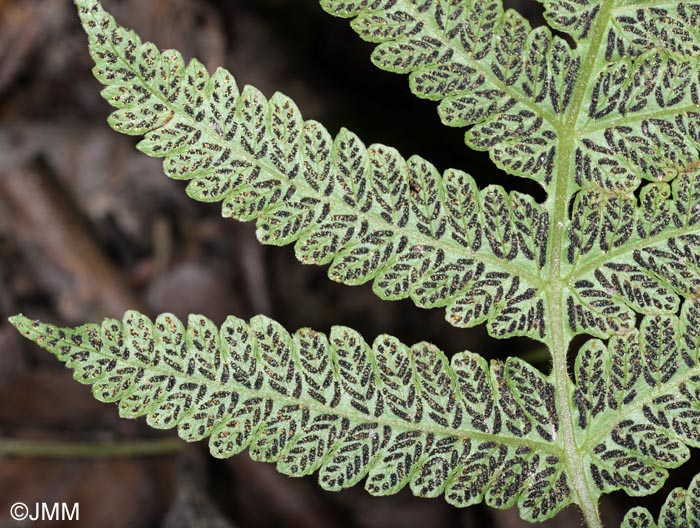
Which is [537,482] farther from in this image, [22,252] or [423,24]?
[22,252]

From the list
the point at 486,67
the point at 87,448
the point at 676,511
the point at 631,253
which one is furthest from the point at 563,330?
the point at 87,448

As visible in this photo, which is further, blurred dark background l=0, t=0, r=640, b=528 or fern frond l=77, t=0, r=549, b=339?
blurred dark background l=0, t=0, r=640, b=528

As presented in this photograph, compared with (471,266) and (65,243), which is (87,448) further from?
(471,266)

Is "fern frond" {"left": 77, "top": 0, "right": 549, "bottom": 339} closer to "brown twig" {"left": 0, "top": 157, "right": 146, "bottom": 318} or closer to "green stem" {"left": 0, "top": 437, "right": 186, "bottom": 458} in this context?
"green stem" {"left": 0, "top": 437, "right": 186, "bottom": 458}

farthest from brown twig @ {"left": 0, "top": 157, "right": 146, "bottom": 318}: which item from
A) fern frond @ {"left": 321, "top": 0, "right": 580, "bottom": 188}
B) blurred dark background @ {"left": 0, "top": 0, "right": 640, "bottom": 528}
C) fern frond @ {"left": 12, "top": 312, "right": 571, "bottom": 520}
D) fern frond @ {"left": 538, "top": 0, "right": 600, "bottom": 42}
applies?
fern frond @ {"left": 538, "top": 0, "right": 600, "bottom": 42}

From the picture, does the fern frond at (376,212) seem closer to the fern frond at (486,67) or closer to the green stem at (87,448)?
the fern frond at (486,67)

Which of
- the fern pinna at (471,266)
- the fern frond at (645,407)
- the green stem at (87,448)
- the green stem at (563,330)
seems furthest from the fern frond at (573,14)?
the green stem at (87,448)

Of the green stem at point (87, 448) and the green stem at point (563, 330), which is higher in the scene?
the green stem at point (563, 330)
